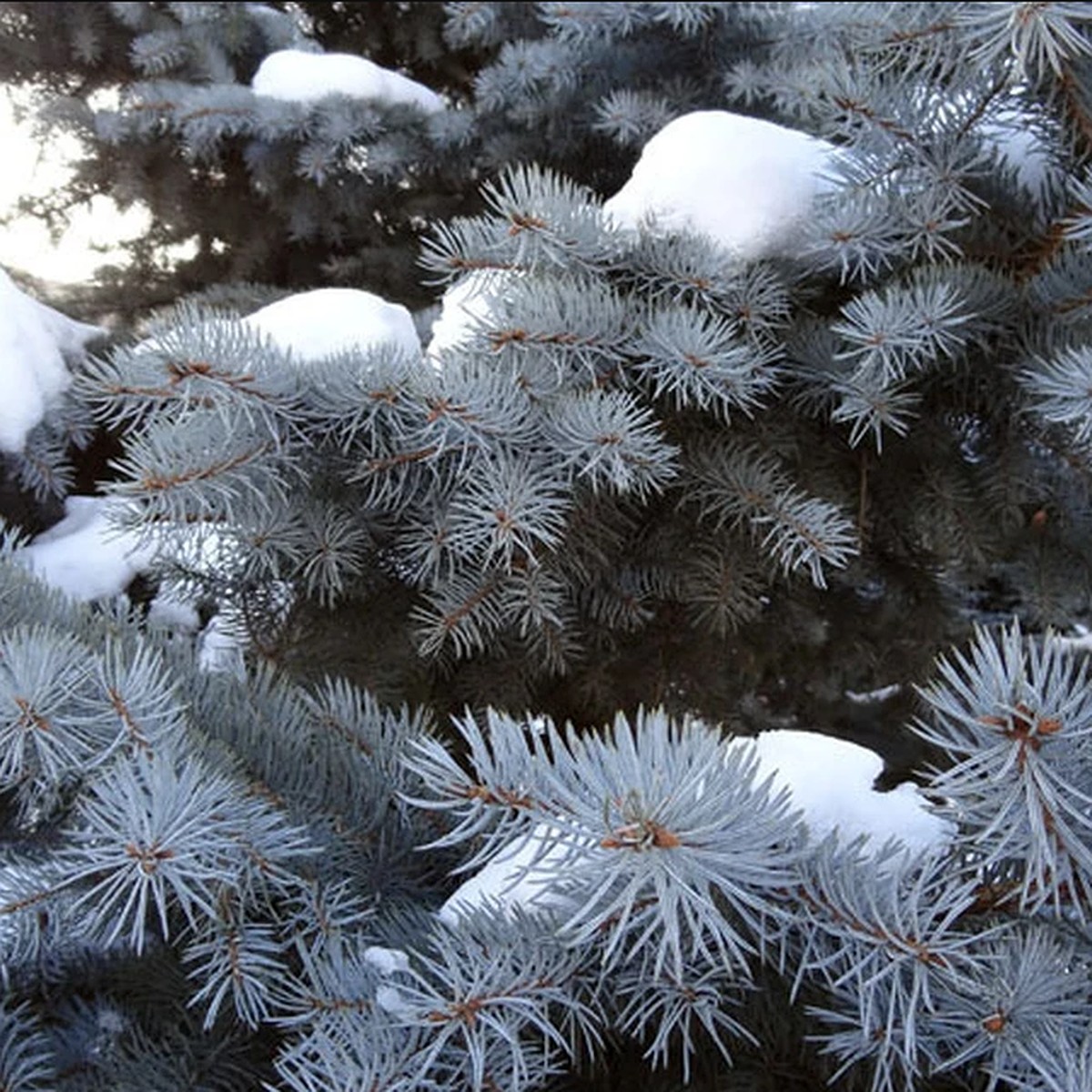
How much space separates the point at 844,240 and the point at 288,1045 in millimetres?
575

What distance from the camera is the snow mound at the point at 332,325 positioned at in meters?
0.81

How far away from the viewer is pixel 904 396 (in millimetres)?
776

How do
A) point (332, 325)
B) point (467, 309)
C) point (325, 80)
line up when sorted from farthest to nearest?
point (325, 80) → point (332, 325) → point (467, 309)

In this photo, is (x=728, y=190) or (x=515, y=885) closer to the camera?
(x=515, y=885)

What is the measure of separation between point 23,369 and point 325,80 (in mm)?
615

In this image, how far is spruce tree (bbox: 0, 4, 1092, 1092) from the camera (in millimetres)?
399

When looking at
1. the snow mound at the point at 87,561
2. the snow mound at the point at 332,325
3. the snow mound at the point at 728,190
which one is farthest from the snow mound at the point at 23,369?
the snow mound at the point at 728,190

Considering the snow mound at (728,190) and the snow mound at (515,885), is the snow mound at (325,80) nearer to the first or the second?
the snow mound at (728,190)

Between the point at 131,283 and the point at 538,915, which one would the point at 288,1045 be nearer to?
the point at 538,915

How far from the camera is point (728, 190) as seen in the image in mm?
848

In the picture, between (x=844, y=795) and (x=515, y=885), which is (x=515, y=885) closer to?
(x=515, y=885)

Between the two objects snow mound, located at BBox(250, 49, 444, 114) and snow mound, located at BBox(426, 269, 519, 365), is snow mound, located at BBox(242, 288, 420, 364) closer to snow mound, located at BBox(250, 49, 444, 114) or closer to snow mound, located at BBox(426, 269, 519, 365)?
snow mound, located at BBox(426, 269, 519, 365)

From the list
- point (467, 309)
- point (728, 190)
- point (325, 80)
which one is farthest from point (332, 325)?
point (325, 80)

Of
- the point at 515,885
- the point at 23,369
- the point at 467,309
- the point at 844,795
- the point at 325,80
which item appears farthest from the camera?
the point at 325,80
